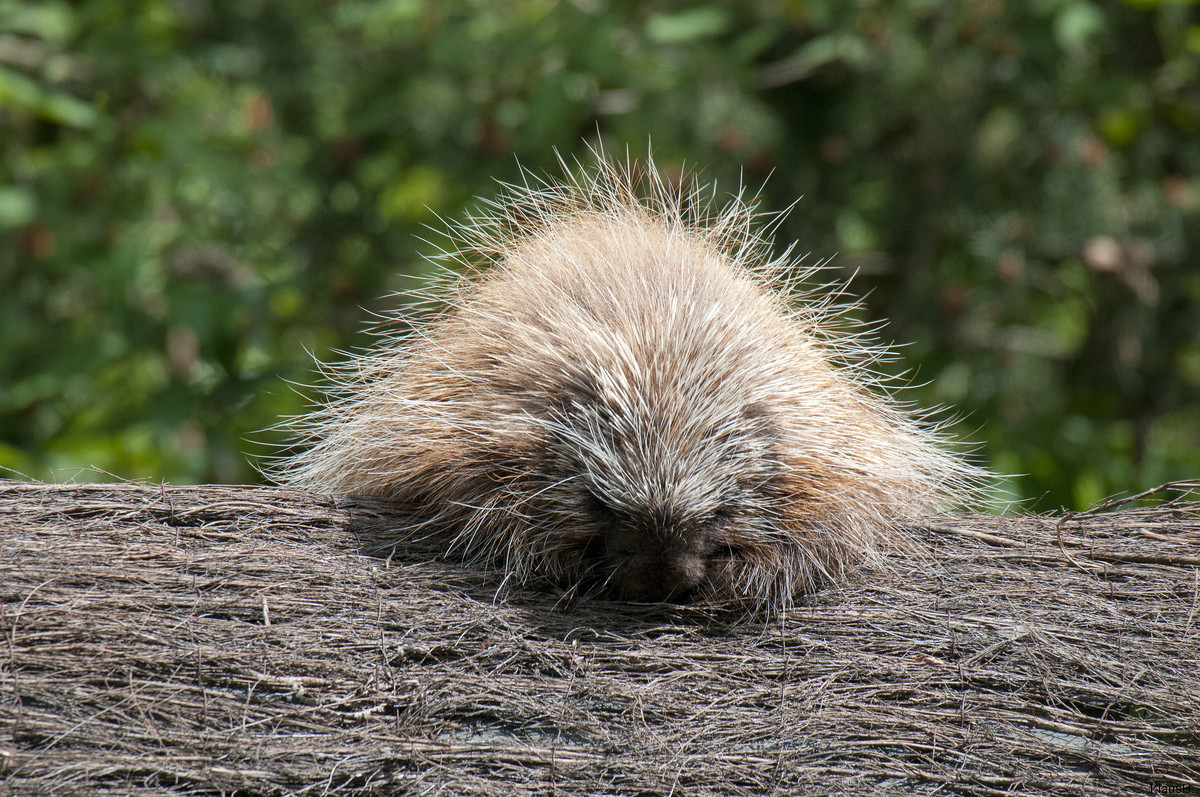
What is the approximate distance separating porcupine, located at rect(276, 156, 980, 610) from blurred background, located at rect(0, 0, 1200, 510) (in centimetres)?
211

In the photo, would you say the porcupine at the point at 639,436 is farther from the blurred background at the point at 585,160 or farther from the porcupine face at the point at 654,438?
the blurred background at the point at 585,160

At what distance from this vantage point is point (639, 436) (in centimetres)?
203

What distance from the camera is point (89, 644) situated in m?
1.83

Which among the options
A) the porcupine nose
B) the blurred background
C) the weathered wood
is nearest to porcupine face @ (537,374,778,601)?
the porcupine nose

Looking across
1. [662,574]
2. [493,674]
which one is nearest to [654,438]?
[662,574]

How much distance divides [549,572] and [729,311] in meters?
0.75

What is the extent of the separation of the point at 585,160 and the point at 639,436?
3295 millimetres

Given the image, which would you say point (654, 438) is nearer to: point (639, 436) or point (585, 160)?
point (639, 436)

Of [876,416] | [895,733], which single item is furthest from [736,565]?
[876,416]

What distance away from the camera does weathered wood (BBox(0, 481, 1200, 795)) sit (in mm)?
1766

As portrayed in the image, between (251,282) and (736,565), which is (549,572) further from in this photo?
(251,282)

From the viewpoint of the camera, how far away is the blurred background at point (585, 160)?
14.9 feet

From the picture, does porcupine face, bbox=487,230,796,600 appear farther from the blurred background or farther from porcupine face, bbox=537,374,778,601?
the blurred background

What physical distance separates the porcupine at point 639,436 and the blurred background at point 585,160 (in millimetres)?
2112
